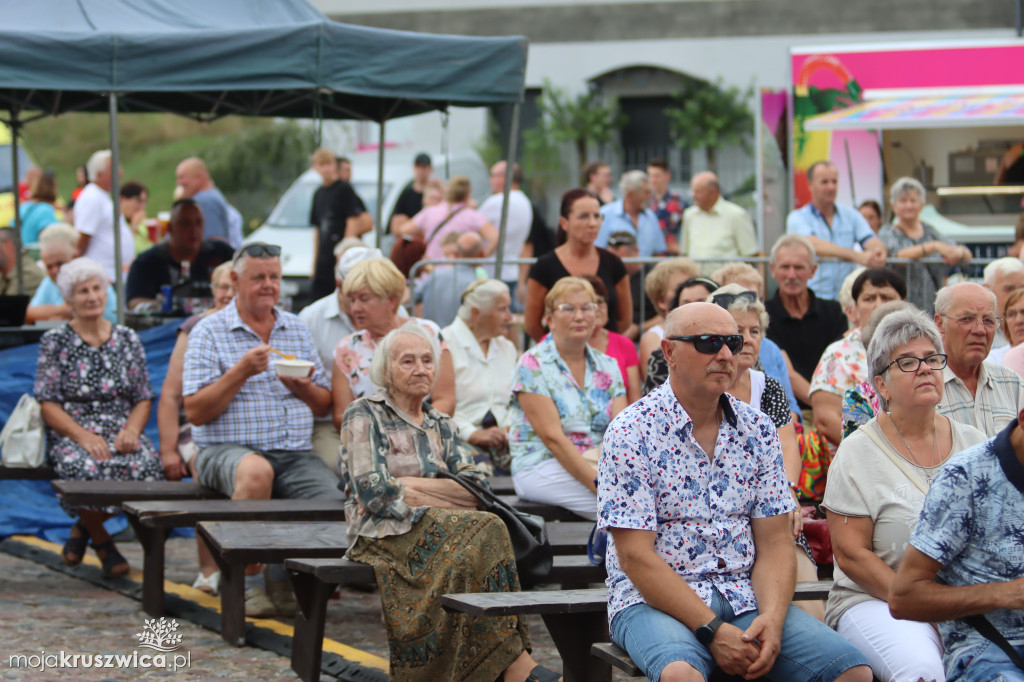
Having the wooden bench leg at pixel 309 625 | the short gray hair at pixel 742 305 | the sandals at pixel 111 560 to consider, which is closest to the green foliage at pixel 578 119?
the sandals at pixel 111 560

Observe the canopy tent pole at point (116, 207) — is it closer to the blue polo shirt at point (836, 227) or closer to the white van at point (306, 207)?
the white van at point (306, 207)

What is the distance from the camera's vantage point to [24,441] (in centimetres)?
694

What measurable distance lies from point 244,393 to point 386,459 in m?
1.64

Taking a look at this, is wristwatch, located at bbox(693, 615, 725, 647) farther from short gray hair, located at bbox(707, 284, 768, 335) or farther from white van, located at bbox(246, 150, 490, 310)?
white van, located at bbox(246, 150, 490, 310)

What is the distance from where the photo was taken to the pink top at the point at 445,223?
12386mm

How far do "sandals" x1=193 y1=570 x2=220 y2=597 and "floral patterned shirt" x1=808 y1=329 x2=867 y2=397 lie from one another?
3.11 metres

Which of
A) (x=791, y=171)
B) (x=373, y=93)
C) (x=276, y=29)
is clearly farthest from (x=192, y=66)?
(x=791, y=171)

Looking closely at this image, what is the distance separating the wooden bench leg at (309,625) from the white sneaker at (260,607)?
1.06 meters

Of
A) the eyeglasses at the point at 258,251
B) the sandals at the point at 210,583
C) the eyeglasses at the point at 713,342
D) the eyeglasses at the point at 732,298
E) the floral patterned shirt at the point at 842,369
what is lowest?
the sandals at the point at 210,583


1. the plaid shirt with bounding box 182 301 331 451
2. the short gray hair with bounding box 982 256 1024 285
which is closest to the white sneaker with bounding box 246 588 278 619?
the plaid shirt with bounding box 182 301 331 451

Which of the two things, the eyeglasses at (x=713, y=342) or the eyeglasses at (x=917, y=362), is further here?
the eyeglasses at (x=917, y=362)

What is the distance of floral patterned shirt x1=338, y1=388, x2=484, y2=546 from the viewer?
4.95 metres

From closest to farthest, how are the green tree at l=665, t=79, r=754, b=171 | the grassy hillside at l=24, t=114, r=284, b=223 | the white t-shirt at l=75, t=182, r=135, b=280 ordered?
the white t-shirt at l=75, t=182, r=135, b=280, the green tree at l=665, t=79, r=754, b=171, the grassy hillside at l=24, t=114, r=284, b=223

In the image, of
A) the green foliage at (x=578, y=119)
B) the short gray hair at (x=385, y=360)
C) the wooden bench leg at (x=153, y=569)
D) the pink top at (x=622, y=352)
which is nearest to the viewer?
the short gray hair at (x=385, y=360)
